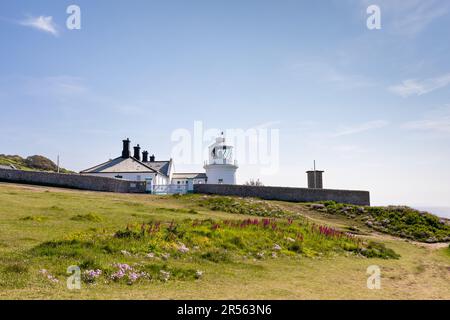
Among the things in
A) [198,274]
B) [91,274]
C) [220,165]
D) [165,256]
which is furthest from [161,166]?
[91,274]

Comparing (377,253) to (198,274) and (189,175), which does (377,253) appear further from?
(189,175)

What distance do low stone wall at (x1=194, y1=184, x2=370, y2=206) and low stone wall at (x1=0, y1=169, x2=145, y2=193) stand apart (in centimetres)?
1070

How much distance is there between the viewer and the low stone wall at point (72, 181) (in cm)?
4791

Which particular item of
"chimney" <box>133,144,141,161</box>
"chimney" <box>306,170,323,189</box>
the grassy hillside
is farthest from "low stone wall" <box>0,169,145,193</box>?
the grassy hillside

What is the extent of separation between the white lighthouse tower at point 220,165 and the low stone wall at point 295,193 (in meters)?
14.5

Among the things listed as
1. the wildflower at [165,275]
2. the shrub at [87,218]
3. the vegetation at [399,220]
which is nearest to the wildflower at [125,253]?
the wildflower at [165,275]

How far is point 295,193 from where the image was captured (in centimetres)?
4706

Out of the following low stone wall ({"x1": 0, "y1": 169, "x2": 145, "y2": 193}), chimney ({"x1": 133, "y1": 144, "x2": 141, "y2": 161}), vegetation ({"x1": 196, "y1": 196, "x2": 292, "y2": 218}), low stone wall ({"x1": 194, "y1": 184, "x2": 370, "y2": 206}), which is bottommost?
vegetation ({"x1": 196, "y1": 196, "x2": 292, "y2": 218})

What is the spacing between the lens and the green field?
10.7 meters

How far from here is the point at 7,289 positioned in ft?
30.9

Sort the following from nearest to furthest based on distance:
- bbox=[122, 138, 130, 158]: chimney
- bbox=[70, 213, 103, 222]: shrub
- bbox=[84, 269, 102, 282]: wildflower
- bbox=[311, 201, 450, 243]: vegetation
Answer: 1. bbox=[84, 269, 102, 282]: wildflower
2. bbox=[70, 213, 103, 222]: shrub
3. bbox=[311, 201, 450, 243]: vegetation
4. bbox=[122, 138, 130, 158]: chimney

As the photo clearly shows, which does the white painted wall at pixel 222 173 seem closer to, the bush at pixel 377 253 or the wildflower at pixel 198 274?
the bush at pixel 377 253

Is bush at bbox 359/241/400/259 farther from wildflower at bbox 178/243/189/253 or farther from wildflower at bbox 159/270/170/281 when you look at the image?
wildflower at bbox 159/270/170/281

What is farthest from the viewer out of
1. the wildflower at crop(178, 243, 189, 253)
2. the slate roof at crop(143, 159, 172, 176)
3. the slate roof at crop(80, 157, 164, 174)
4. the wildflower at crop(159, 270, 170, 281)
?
the slate roof at crop(143, 159, 172, 176)
